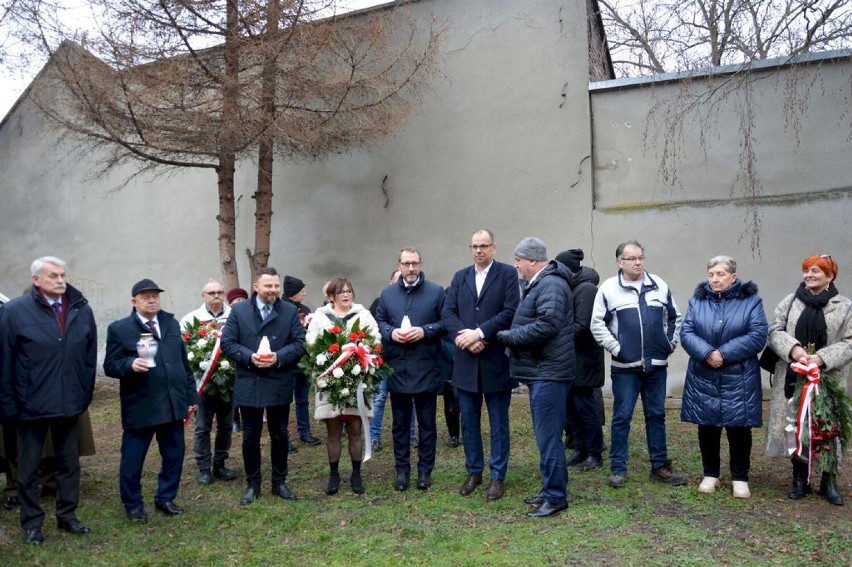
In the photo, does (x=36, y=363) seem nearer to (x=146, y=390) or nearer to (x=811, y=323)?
(x=146, y=390)

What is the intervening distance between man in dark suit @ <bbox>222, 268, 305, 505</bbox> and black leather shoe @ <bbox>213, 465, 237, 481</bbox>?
78cm

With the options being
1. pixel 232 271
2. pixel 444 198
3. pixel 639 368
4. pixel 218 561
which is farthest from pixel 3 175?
pixel 639 368

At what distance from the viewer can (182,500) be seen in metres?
6.03

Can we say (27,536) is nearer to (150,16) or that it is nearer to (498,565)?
(498,565)

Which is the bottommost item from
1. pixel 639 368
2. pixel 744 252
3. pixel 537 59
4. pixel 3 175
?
pixel 639 368

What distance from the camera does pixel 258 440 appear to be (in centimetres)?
585

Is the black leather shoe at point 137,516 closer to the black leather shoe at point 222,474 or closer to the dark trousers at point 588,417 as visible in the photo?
the black leather shoe at point 222,474

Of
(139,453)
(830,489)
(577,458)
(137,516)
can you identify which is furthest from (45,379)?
(830,489)

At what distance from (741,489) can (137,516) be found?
4660mm

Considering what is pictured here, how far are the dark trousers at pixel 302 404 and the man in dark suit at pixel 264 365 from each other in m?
1.97

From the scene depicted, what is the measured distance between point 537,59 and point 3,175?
10540mm

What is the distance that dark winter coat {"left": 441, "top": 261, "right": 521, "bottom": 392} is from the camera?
567 centimetres

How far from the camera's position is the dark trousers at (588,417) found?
21.3 ft

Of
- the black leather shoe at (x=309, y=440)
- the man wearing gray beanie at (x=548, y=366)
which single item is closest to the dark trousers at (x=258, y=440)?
the black leather shoe at (x=309, y=440)
